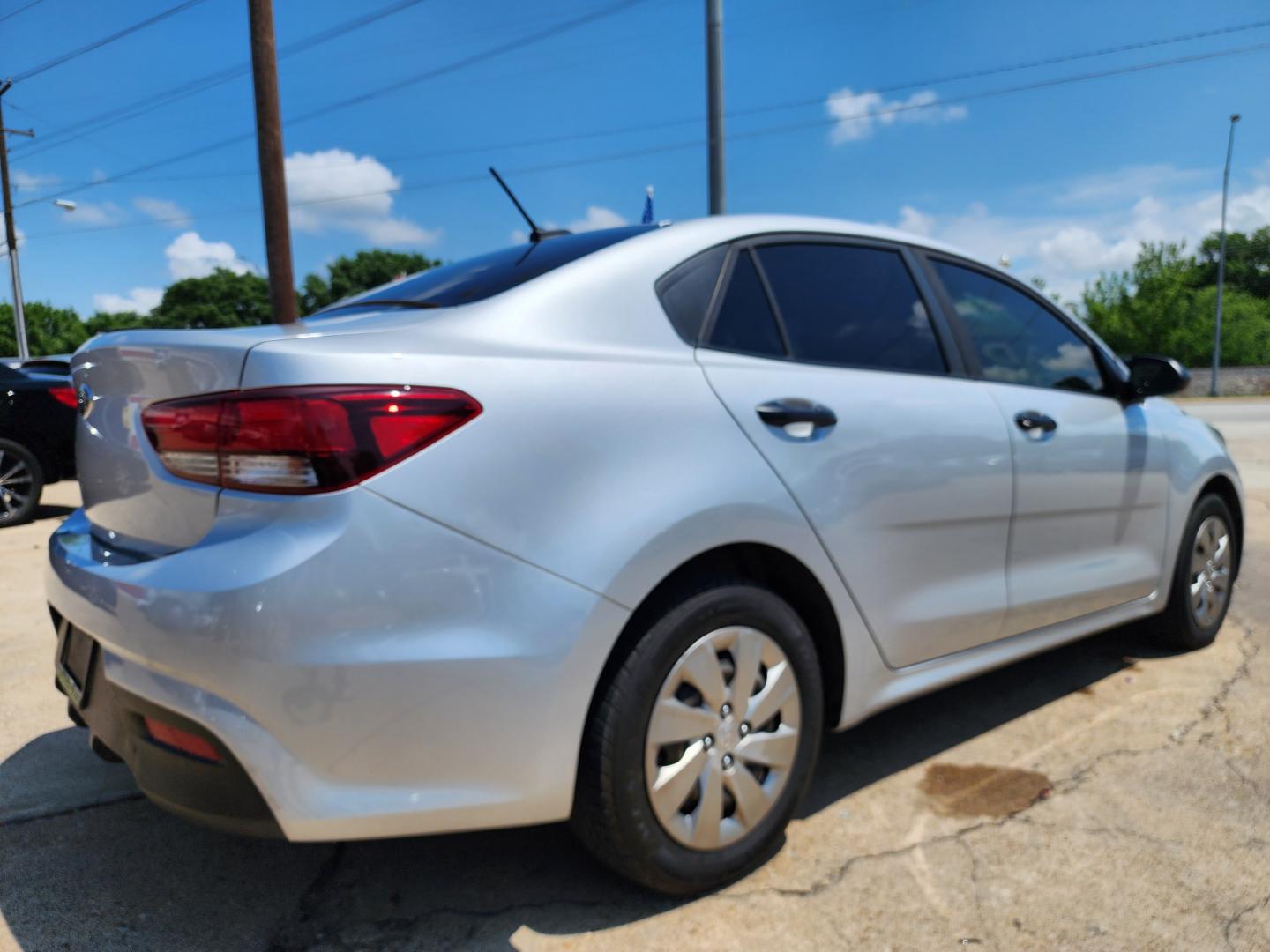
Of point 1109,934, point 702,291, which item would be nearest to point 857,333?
point 702,291

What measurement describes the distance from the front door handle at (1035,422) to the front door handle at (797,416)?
872 mm

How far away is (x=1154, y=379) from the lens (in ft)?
11.1

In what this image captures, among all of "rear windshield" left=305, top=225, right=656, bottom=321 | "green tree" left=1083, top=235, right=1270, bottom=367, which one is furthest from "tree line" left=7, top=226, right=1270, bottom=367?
"rear windshield" left=305, top=225, right=656, bottom=321

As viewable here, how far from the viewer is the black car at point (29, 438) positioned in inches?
285

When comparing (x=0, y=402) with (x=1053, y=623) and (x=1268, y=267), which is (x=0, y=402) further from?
(x=1268, y=267)

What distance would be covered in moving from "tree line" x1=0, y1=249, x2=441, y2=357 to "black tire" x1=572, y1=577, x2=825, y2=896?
84708mm

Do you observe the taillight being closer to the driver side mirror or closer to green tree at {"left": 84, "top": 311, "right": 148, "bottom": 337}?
the driver side mirror

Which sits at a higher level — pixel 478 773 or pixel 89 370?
pixel 89 370

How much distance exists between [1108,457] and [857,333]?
1.22 m

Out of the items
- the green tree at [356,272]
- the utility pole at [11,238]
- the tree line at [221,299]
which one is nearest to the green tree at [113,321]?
the tree line at [221,299]

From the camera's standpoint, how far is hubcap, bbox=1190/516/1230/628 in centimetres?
379

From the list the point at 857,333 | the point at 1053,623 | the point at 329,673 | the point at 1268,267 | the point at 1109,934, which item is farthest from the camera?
the point at 1268,267

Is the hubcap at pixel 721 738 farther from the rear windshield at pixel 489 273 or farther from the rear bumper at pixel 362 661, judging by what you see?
the rear windshield at pixel 489 273

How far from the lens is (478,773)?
5.80 feet
